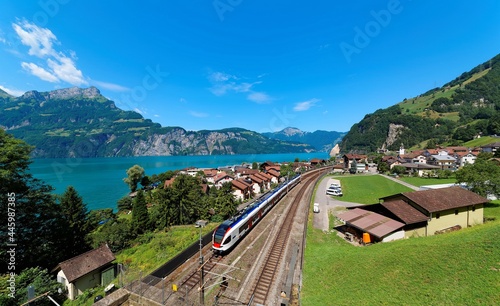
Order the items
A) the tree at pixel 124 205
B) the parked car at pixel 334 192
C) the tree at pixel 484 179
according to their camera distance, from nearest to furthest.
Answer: the tree at pixel 484 179
the parked car at pixel 334 192
the tree at pixel 124 205

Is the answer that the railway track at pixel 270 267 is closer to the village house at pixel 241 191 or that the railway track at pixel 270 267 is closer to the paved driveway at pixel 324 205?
the paved driveway at pixel 324 205

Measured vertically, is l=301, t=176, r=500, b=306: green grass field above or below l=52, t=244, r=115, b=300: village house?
above

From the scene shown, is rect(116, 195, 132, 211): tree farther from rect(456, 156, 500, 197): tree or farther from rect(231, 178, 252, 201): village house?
rect(456, 156, 500, 197): tree

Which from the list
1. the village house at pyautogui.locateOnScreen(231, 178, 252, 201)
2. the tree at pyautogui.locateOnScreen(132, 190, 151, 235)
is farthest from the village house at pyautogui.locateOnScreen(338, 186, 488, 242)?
the village house at pyautogui.locateOnScreen(231, 178, 252, 201)

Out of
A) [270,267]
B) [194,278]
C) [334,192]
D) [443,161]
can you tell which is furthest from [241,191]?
[443,161]

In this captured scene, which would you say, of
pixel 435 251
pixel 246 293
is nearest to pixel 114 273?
pixel 246 293

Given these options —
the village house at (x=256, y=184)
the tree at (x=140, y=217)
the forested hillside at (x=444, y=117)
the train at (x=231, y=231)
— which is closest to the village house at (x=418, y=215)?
the train at (x=231, y=231)
